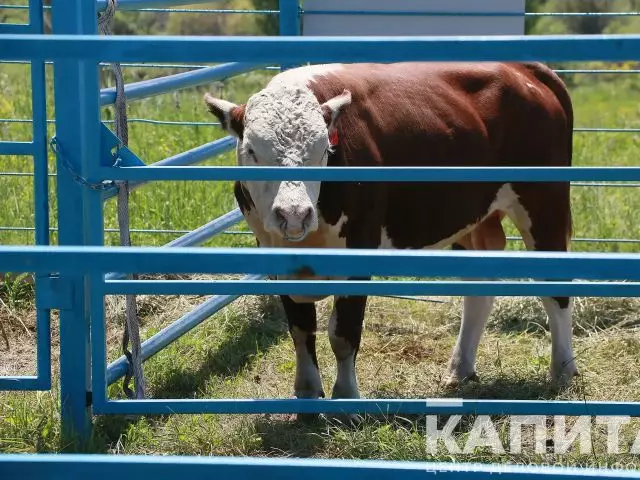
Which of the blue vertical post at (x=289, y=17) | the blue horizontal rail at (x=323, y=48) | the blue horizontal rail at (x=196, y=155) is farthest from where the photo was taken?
the blue vertical post at (x=289, y=17)

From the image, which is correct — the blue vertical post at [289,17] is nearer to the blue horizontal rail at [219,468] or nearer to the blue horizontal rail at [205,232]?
the blue horizontal rail at [205,232]

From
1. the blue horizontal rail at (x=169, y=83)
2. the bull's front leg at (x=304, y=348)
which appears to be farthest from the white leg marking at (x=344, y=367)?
the blue horizontal rail at (x=169, y=83)

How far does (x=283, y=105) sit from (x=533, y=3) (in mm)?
12986

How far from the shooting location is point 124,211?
3.96m

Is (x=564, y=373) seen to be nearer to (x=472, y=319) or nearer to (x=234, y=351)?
(x=472, y=319)

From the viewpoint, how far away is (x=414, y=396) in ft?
16.0

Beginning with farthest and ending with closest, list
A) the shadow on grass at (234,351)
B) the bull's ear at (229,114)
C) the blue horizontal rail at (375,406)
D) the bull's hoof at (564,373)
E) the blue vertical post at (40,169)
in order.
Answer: the bull's hoof at (564,373)
the shadow on grass at (234,351)
the bull's ear at (229,114)
the blue vertical post at (40,169)
the blue horizontal rail at (375,406)

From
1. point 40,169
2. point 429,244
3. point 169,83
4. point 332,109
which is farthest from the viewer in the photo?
point 429,244

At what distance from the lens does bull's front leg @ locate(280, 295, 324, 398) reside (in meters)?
4.61

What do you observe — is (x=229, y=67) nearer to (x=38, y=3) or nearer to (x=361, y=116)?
(x=361, y=116)

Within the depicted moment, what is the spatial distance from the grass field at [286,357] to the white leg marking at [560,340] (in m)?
0.10

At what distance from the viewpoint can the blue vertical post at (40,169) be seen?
12.2 feet

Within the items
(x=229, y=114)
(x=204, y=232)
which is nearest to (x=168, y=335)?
(x=204, y=232)

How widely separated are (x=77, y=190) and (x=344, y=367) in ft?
5.02
